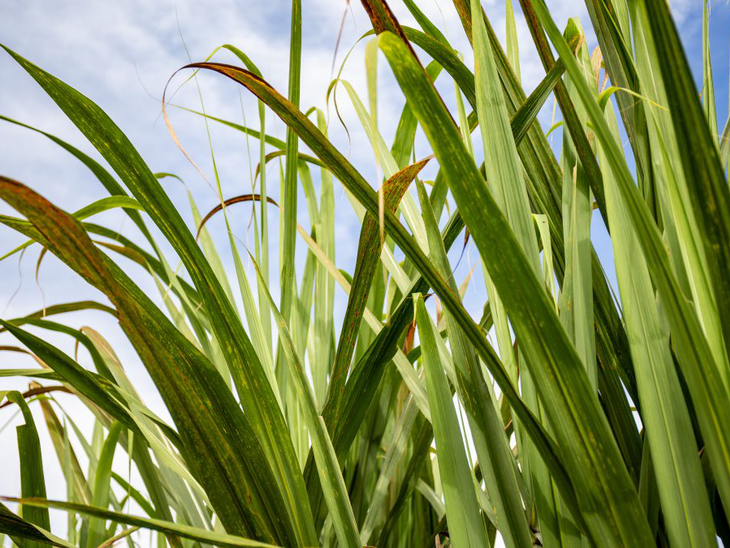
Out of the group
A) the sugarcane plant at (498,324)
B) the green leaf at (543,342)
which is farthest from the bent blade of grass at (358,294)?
the green leaf at (543,342)

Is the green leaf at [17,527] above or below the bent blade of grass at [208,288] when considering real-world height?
below

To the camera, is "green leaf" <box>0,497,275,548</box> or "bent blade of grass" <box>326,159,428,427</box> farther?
"bent blade of grass" <box>326,159,428,427</box>

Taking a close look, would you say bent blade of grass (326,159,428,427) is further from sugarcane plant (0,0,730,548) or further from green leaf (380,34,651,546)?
green leaf (380,34,651,546)

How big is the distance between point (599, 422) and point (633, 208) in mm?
103

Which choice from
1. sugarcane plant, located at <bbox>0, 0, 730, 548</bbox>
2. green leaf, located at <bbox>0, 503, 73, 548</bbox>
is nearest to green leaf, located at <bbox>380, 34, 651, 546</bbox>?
sugarcane plant, located at <bbox>0, 0, 730, 548</bbox>

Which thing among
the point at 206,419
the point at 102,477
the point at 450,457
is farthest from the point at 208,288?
the point at 102,477

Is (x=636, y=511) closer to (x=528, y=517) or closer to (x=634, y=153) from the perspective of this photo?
(x=528, y=517)

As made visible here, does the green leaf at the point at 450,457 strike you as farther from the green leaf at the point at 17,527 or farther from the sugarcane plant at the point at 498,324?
the green leaf at the point at 17,527

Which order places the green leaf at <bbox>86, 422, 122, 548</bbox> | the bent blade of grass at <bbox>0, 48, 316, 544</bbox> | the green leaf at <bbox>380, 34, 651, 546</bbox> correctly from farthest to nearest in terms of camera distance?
1. the green leaf at <bbox>86, 422, 122, 548</bbox>
2. the bent blade of grass at <bbox>0, 48, 316, 544</bbox>
3. the green leaf at <bbox>380, 34, 651, 546</bbox>

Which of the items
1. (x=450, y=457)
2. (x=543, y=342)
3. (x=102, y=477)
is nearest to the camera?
(x=543, y=342)

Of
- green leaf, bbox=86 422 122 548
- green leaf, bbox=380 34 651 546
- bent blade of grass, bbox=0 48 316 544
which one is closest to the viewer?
green leaf, bbox=380 34 651 546

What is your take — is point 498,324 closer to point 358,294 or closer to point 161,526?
point 358,294

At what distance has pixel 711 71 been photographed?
494 millimetres

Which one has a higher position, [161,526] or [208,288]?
[208,288]
